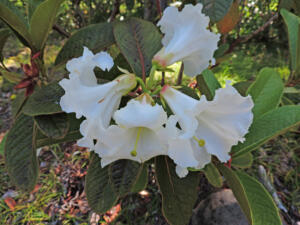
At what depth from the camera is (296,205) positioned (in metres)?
1.71

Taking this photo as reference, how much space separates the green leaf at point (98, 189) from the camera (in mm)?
989

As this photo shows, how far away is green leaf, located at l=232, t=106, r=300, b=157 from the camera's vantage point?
857mm

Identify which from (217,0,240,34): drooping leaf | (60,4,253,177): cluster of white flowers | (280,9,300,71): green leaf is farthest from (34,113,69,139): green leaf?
(280,9,300,71): green leaf

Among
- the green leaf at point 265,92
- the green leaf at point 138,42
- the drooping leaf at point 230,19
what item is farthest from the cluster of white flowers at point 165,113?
the drooping leaf at point 230,19

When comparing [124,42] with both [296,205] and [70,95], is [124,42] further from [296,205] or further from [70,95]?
[296,205]

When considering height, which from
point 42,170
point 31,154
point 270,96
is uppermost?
point 270,96

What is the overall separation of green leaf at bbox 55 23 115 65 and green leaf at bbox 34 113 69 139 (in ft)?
0.96

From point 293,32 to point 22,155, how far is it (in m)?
1.26

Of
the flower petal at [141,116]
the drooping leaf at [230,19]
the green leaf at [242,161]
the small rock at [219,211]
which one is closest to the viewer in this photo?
the flower petal at [141,116]

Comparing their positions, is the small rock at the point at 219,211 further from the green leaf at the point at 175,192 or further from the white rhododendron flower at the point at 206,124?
the white rhododendron flower at the point at 206,124

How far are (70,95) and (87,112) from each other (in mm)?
62

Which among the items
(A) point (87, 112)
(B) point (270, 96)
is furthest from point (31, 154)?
(B) point (270, 96)

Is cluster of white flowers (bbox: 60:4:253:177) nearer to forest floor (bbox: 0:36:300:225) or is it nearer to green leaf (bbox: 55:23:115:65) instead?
green leaf (bbox: 55:23:115:65)

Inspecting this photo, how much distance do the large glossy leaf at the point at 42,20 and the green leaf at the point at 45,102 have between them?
0.20 meters
